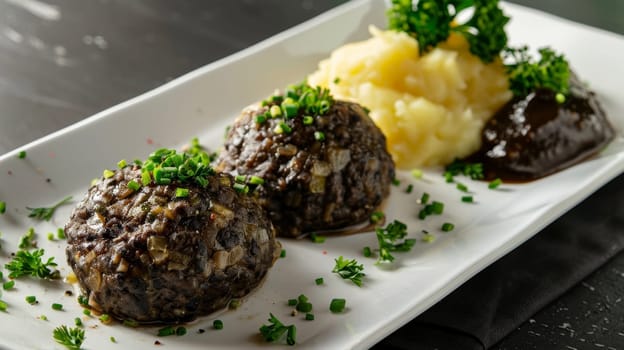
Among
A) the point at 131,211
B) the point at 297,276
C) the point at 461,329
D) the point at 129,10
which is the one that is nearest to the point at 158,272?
the point at 131,211

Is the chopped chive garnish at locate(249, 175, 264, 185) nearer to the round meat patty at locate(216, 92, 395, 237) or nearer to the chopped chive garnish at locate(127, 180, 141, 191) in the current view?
the round meat patty at locate(216, 92, 395, 237)

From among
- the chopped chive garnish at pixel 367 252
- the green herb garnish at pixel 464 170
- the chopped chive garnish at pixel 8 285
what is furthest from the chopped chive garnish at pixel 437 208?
the chopped chive garnish at pixel 8 285

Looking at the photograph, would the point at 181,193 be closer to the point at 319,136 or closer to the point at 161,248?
the point at 161,248

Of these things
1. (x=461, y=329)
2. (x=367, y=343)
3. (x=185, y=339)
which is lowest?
(x=461, y=329)

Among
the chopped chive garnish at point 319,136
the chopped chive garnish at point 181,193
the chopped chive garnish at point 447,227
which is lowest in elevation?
the chopped chive garnish at point 447,227

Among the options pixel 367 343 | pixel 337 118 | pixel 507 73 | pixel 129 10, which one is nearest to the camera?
pixel 367 343

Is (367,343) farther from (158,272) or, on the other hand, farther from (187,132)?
(187,132)

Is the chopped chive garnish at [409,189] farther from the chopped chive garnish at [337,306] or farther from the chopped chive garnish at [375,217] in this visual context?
the chopped chive garnish at [337,306]
